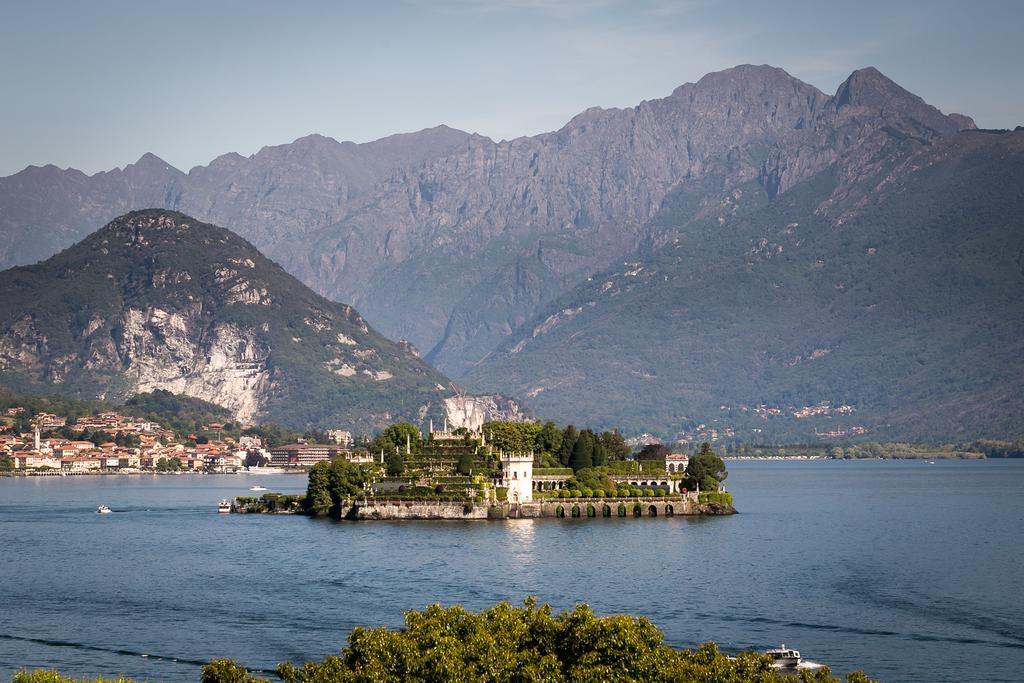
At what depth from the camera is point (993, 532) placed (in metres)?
158

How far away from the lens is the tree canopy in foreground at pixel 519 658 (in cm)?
5962

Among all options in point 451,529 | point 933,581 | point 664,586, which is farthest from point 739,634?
point 451,529

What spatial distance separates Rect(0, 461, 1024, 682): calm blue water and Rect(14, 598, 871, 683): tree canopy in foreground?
19158 millimetres

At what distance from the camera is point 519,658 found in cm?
6012

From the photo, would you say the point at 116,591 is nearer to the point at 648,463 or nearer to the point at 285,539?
the point at 285,539

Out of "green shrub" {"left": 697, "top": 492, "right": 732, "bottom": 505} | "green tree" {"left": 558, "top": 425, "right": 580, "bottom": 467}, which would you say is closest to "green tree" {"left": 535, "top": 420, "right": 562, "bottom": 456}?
"green tree" {"left": 558, "top": 425, "right": 580, "bottom": 467}

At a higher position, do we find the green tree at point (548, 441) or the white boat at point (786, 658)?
the green tree at point (548, 441)

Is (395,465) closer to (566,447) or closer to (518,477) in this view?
(518,477)

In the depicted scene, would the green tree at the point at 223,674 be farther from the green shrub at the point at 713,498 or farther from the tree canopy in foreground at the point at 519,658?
the green shrub at the point at 713,498

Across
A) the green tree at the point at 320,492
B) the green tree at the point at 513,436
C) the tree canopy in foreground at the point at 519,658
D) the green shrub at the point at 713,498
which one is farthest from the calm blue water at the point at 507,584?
the green tree at the point at 513,436

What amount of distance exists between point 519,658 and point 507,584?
49.3m

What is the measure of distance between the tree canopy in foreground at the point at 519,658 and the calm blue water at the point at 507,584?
19.2 m

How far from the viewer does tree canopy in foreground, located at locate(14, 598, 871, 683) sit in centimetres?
5962

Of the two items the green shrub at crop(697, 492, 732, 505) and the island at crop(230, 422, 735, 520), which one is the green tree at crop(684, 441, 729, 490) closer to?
the island at crop(230, 422, 735, 520)
